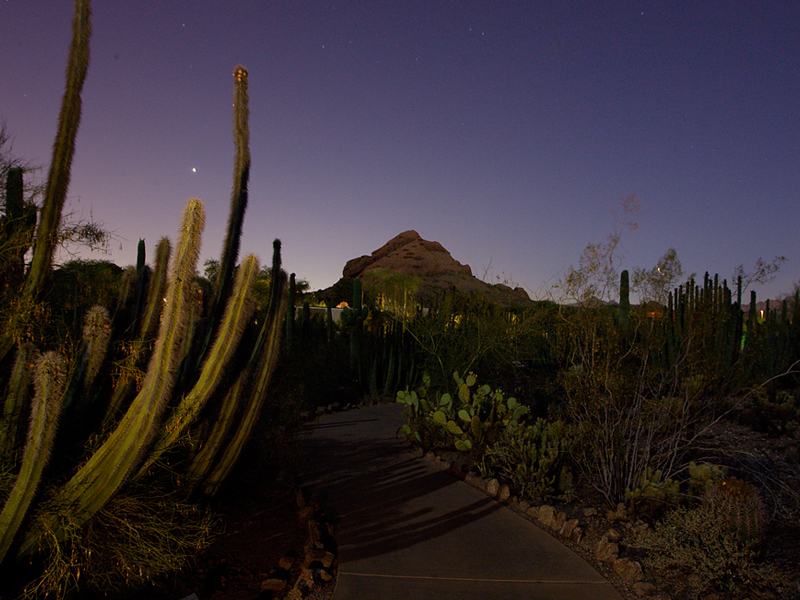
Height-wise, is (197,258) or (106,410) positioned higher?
(197,258)

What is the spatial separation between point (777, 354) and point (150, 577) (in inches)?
518

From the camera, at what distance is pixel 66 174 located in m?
3.58

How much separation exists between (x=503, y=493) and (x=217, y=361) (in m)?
3.05

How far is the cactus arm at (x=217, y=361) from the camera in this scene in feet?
11.0

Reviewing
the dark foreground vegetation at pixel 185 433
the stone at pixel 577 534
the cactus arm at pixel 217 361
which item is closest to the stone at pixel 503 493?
the dark foreground vegetation at pixel 185 433

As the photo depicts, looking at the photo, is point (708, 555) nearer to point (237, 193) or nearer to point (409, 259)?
point (237, 193)

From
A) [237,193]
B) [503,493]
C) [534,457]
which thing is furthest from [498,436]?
[237,193]

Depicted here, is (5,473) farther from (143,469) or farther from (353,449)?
(353,449)

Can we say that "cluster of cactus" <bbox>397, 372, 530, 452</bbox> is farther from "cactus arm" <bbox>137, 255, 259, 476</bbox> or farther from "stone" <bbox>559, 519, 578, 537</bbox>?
"cactus arm" <bbox>137, 255, 259, 476</bbox>

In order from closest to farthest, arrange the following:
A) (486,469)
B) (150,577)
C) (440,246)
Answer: (150,577) → (486,469) → (440,246)

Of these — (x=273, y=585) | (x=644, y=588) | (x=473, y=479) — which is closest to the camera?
(x=273, y=585)

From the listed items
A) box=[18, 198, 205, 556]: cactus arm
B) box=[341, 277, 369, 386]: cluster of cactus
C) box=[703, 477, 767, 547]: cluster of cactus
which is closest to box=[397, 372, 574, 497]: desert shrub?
box=[703, 477, 767, 547]: cluster of cactus

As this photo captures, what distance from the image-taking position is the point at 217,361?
12.0 feet

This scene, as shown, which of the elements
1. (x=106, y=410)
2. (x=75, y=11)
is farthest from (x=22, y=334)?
(x=75, y=11)
